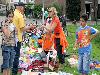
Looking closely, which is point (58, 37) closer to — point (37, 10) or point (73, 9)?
point (73, 9)

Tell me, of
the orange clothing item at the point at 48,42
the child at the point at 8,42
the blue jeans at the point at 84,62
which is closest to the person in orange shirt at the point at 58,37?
the orange clothing item at the point at 48,42

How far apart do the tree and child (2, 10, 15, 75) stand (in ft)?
158

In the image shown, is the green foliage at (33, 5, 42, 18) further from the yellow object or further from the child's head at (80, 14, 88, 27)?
the child's head at (80, 14, 88, 27)

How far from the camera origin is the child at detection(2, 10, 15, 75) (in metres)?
11.0

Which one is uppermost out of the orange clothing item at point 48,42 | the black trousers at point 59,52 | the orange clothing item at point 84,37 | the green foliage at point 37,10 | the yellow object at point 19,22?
the yellow object at point 19,22

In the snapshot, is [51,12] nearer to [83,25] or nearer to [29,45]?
[83,25]

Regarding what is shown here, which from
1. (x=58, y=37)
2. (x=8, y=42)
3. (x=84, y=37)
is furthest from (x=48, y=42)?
(x=8, y=42)

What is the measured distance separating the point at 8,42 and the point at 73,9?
49.0m

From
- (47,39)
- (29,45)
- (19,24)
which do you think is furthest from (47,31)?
(29,45)

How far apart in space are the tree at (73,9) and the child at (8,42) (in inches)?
1895

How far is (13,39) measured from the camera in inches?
438

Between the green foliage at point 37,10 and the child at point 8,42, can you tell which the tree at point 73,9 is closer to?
the green foliage at point 37,10

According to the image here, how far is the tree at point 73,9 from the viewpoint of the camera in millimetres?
59562

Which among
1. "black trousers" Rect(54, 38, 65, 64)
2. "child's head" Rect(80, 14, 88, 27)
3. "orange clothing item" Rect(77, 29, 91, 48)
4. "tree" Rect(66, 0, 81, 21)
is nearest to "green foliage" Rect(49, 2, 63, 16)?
"tree" Rect(66, 0, 81, 21)
